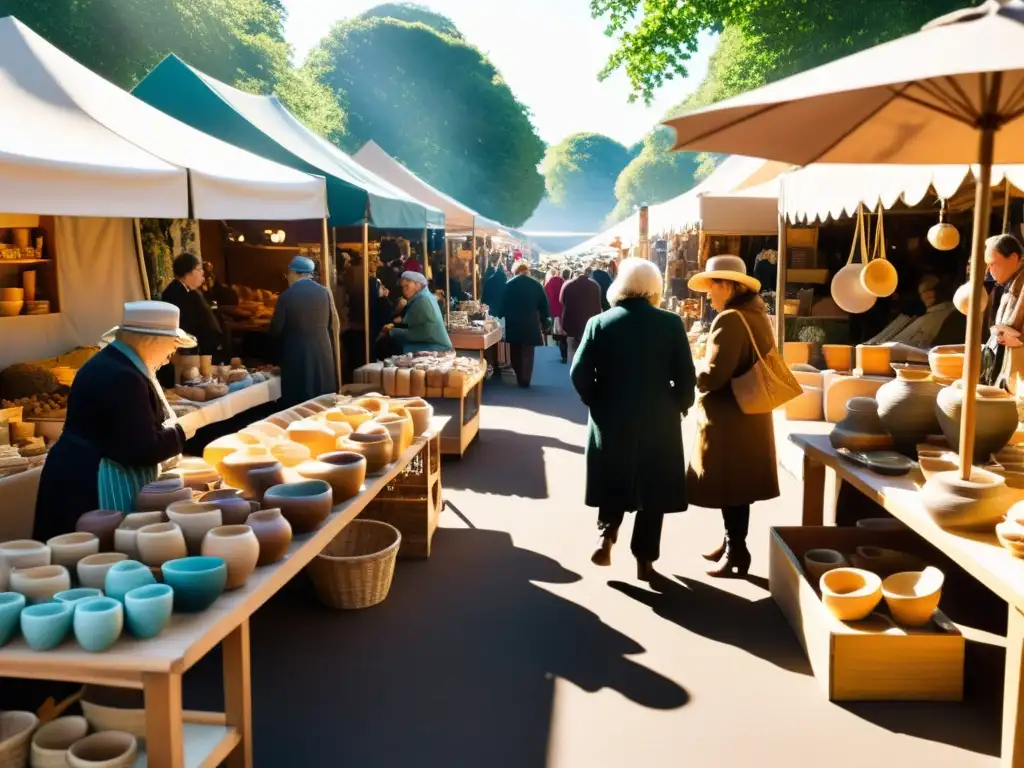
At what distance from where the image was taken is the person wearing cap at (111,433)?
9.48ft

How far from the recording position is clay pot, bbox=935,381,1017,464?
3.30m

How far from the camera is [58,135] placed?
13.7 ft

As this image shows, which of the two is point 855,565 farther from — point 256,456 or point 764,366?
point 256,456

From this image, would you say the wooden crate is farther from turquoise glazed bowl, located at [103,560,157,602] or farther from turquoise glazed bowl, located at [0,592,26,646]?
turquoise glazed bowl, located at [0,592,26,646]

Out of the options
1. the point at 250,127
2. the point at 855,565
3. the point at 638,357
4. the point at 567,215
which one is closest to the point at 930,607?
the point at 855,565

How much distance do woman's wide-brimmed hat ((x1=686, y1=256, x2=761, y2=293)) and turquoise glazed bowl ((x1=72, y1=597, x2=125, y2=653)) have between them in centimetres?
285

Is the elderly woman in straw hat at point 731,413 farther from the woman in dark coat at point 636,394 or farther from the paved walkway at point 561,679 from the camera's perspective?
the paved walkway at point 561,679

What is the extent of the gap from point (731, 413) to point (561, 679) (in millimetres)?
1503

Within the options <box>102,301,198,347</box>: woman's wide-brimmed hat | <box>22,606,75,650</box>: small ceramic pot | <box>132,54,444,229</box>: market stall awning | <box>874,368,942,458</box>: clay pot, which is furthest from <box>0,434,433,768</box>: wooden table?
<box>132,54,444,229</box>: market stall awning

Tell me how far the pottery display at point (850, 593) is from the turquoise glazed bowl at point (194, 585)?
7.00 feet

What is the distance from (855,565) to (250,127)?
6.02 metres

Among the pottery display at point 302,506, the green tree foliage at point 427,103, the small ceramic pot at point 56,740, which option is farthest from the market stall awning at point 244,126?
the green tree foliage at point 427,103

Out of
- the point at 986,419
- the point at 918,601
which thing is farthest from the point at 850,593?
the point at 986,419

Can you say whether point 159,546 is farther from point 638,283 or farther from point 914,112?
point 914,112
